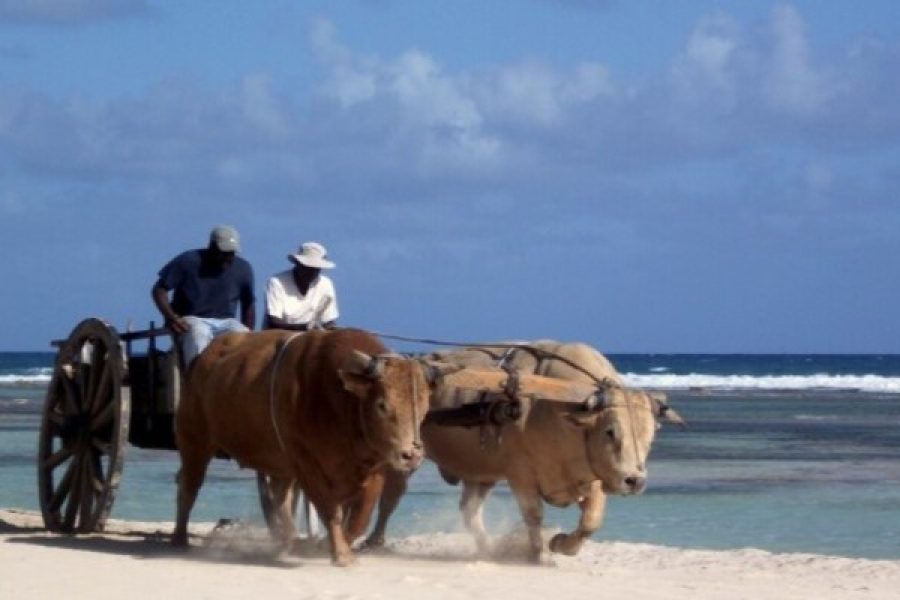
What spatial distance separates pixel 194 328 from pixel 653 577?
3486mm

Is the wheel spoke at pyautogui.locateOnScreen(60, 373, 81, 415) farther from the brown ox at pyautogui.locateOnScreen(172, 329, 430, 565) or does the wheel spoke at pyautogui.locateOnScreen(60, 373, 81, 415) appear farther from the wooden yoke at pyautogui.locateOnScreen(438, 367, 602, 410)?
the wooden yoke at pyautogui.locateOnScreen(438, 367, 602, 410)

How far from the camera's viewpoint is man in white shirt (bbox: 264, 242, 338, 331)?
528 inches

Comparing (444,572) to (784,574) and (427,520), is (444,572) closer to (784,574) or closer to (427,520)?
(784,574)

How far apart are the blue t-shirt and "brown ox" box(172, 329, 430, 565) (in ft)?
1.99

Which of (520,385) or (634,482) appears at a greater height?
(520,385)

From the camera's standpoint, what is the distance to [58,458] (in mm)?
14383

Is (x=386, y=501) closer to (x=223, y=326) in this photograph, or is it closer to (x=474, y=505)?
(x=474, y=505)

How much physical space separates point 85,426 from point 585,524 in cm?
405

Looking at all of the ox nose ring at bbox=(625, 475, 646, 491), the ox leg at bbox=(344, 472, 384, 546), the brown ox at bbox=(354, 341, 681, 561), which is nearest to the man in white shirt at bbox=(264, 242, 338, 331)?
the brown ox at bbox=(354, 341, 681, 561)

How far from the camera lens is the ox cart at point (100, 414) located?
13.6 m

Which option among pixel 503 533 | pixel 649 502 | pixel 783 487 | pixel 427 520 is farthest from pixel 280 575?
pixel 783 487

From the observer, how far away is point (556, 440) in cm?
1229

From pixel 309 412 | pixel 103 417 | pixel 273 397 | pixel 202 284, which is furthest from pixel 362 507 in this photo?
pixel 103 417

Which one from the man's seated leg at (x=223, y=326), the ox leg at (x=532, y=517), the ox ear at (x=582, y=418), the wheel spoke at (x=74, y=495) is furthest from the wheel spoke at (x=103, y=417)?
the ox ear at (x=582, y=418)
